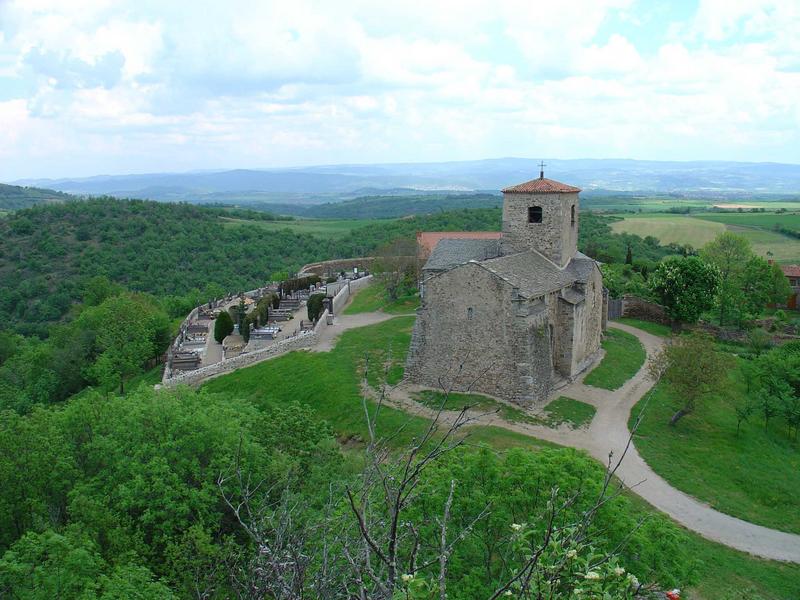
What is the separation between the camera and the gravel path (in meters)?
17.0

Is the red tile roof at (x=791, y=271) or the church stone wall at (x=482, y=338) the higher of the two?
the church stone wall at (x=482, y=338)

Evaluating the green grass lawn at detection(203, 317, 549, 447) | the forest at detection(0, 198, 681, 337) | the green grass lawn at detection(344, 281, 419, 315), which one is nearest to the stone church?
the green grass lawn at detection(203, 317, 549, 447)

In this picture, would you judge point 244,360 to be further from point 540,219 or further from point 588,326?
point 588,326

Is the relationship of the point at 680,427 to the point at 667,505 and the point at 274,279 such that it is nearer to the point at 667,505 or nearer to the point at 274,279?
the point at 667,505

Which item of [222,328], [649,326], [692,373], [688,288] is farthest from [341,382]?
[688,288]

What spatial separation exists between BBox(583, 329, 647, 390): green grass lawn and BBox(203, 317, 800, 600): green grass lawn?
4041 mm

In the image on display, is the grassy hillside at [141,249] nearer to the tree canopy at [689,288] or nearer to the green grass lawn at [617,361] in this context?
the green grass lawn at [617,361]

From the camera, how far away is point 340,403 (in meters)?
26.1

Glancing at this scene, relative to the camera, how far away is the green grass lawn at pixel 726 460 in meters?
19.1

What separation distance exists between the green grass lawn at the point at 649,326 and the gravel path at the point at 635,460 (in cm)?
888


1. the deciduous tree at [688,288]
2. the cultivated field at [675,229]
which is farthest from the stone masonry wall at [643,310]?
the cultivated field at [675,229]

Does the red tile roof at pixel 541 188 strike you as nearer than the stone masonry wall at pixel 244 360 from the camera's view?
Yes

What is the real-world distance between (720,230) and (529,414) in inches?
3312

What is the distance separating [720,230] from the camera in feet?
312
